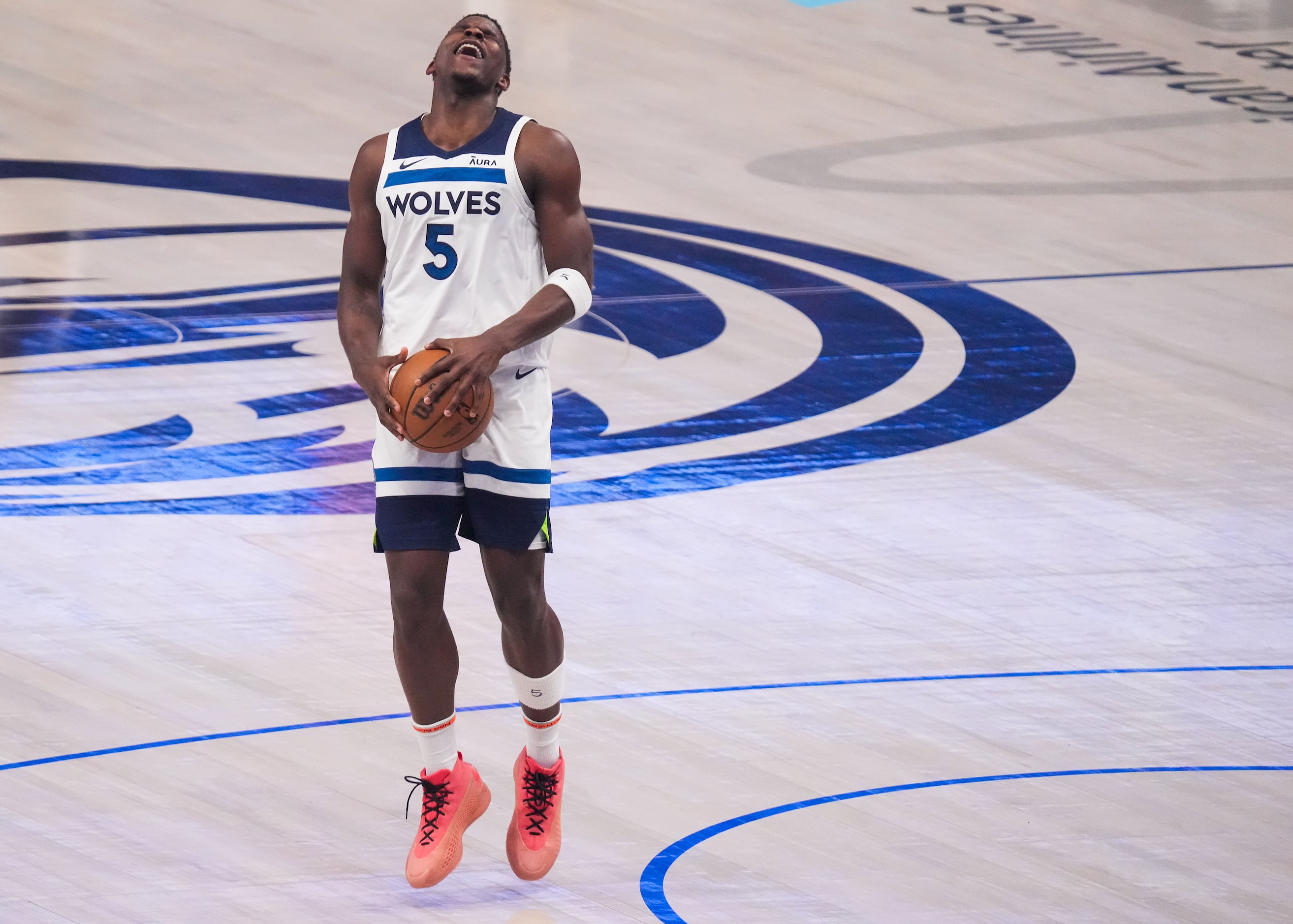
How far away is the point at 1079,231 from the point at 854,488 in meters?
3.73

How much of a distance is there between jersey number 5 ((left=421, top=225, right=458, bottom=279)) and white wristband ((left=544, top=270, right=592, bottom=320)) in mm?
189

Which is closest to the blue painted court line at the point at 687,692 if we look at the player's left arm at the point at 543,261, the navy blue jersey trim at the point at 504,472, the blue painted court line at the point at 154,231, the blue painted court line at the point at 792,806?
the blue painted court line at the point at 792,806

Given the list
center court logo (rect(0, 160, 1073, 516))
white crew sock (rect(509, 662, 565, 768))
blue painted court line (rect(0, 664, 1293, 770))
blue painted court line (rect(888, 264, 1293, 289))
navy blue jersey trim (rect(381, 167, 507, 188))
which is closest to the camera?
navy blue jersey trim (rect(381, 167, 507, 188))

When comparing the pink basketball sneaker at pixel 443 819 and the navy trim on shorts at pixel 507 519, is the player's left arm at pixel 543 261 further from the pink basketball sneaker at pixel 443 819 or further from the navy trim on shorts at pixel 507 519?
the pink basketball sneaker at pixel 443 819

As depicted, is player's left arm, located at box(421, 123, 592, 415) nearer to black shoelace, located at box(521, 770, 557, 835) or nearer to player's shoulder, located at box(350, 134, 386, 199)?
player's shoulder, located at box(350, 134, 386, 199)

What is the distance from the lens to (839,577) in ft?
18.1

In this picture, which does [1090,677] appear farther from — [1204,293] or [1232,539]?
[1204,293]

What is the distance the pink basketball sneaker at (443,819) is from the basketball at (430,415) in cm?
69

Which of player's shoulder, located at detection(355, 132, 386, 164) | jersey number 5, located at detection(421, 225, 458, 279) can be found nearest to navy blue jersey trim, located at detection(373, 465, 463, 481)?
jersey number 5, located at detection(421, 225, 458, 279)

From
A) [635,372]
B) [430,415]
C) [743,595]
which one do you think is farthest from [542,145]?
[635,372]

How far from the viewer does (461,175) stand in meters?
3.61

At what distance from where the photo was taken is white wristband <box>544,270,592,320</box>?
365 centimetres

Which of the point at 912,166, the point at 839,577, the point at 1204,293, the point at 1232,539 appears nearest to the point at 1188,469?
the point at 1232,539

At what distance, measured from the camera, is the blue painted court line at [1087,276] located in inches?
339
